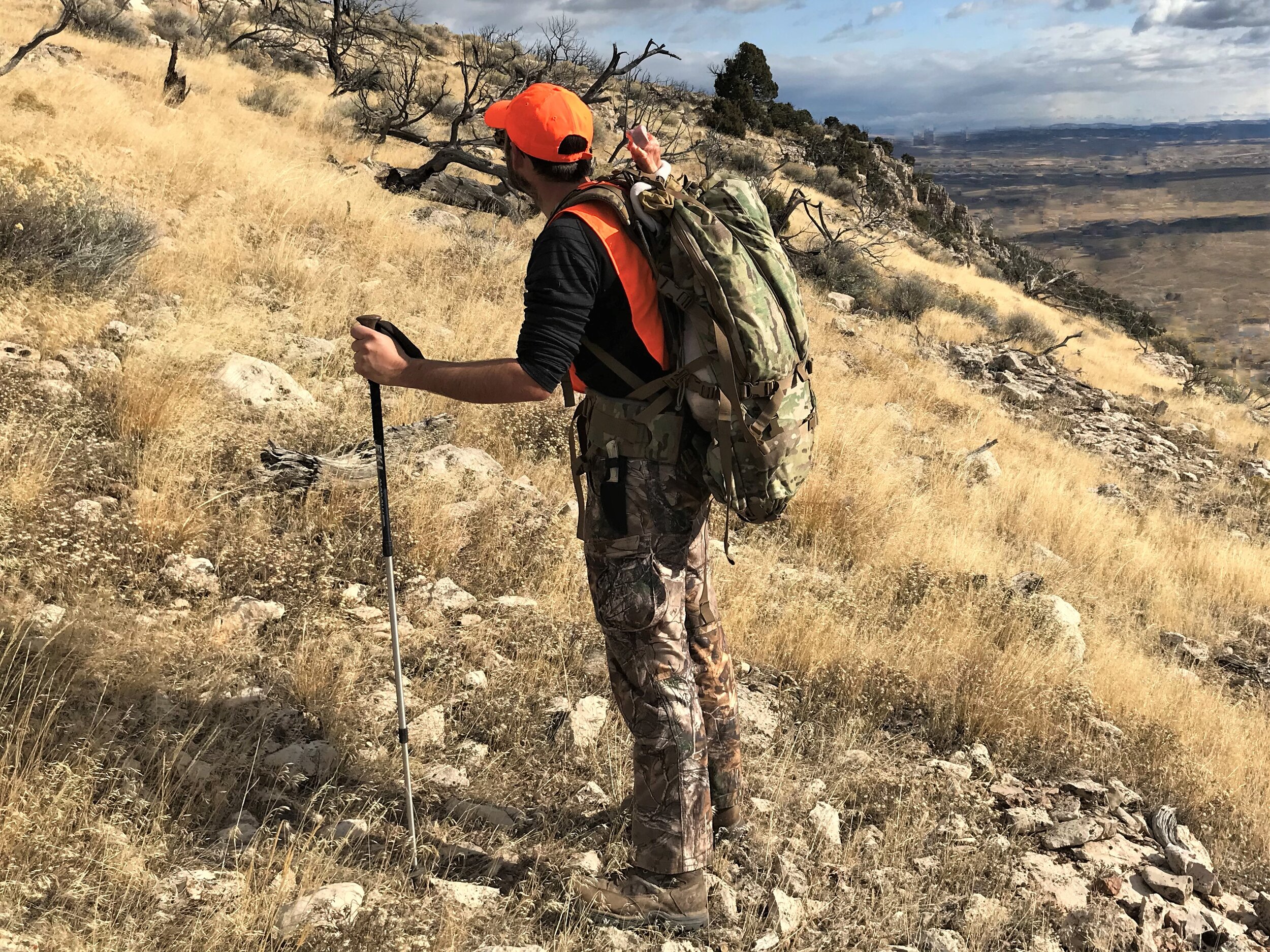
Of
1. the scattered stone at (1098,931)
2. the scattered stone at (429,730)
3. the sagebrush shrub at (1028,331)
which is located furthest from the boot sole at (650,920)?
the sagebrush shrub at (1028,331)

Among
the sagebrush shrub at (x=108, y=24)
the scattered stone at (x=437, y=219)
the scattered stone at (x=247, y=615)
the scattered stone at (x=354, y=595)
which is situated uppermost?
the sagebrush shrub at (x=108, y=24)

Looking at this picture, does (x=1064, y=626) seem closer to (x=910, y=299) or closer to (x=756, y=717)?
(x=756, y=717)

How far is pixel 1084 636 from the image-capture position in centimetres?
507

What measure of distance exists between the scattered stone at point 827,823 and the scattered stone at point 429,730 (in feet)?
4.45

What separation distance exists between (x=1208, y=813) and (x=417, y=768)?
10.8 feet

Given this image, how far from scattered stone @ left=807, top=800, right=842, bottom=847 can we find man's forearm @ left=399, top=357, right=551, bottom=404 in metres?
1.92

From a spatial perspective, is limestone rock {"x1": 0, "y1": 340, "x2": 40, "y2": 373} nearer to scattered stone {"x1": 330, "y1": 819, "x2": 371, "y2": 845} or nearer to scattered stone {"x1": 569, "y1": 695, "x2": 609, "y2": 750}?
scattered stone {"x1": 330, "y1": 819, "x2": 371, "y2": 845}

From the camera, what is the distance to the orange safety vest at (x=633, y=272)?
200 centimetres

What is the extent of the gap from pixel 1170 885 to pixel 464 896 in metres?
2.52

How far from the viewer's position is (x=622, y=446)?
7.12ft

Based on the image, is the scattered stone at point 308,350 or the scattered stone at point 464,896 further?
the scattered stone at point 308,350

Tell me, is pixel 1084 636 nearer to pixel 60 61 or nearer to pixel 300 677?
pixel 300 677

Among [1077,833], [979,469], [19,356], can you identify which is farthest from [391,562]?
[979,469]

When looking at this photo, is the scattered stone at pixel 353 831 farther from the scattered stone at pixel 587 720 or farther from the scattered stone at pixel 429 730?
the scattered stone at pixel 587 720
